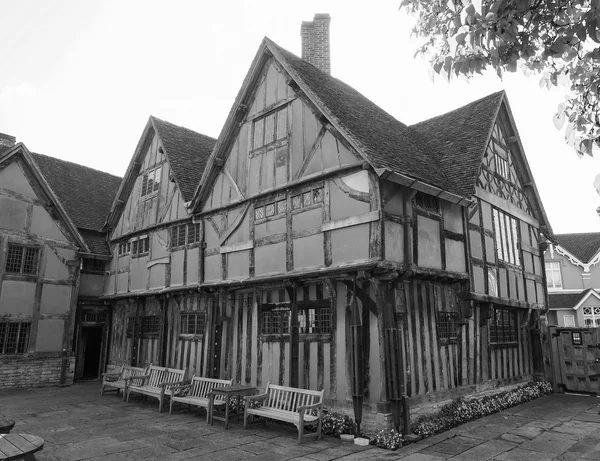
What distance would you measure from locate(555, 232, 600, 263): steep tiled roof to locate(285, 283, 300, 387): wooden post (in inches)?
1143

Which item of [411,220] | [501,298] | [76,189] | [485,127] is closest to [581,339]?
[501,298]

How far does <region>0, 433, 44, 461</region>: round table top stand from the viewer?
544 centimetres

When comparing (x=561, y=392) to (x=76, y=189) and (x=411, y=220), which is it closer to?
(x=411, y=220)

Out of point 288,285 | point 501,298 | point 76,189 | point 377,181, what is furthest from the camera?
point 76,189

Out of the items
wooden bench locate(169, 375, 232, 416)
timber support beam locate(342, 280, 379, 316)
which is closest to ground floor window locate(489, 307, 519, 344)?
timber support beam locate(342, 280, 379, 316)

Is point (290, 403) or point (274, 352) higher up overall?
point (274, 352)

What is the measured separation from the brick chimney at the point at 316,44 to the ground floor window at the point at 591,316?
2600cm

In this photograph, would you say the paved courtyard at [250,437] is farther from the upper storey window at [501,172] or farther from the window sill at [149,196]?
the window sill at [149,196]

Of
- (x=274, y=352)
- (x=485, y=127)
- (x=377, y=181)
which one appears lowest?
(x=274, y=352)

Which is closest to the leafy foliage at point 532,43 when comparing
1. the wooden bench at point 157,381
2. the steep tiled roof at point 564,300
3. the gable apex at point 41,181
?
the wooden bench at point 157,381

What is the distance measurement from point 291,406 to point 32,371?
10741 mm

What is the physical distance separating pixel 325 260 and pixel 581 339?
9.76 m

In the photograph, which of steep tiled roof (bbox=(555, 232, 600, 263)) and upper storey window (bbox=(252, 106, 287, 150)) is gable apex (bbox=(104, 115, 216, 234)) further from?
steep tiled roof (bbox=(555, 232, 600, 263))

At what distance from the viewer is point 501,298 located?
41.9 feet
